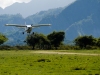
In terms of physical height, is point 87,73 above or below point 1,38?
below

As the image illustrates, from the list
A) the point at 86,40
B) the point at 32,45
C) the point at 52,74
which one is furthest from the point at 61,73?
the point at 32,45

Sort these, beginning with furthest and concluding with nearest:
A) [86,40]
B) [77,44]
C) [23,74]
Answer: [77,44] < [86,40] < [23,74]

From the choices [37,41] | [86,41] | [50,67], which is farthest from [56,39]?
[50,67]

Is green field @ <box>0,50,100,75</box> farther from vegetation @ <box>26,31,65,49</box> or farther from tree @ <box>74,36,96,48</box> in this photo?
vegetation @ <box>26,31,65,49</box>

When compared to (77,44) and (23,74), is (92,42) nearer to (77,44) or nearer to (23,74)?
(77,44)

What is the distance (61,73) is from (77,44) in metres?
116

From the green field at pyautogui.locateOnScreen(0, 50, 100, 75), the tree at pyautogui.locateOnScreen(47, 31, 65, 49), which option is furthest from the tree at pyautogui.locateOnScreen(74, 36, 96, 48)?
the green field at pyautogui.locateOnScreen(0, 50, 100, 75)

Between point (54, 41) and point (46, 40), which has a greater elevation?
point (46, 40)

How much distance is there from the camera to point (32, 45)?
14150 centimetres

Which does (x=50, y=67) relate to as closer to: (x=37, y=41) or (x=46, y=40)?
(x=37, y=41)

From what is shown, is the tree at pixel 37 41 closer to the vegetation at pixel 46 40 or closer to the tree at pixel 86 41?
the vegetation at pixel 46 40

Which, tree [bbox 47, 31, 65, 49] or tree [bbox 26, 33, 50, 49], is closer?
tree [bbox 47, 31, 65, 49]

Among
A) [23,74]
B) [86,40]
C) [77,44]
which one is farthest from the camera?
[77,44]

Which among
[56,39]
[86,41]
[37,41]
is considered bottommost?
[86,41]
